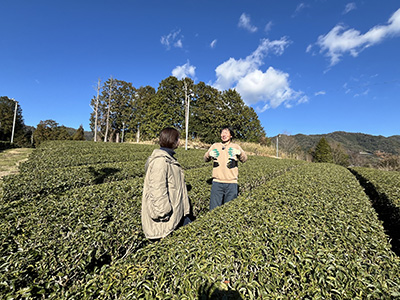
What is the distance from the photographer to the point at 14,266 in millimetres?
1752

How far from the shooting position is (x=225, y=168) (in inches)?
142

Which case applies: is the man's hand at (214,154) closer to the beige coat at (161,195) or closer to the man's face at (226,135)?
the man's face at (226,135)

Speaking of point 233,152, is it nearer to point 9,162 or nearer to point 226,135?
point 226,135

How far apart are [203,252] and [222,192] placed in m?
2.08

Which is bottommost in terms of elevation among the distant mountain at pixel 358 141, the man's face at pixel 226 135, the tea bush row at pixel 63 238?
the tea bush row at pixel 63 238

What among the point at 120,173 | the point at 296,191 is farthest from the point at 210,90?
the point at 296,191

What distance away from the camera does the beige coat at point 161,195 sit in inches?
81.3

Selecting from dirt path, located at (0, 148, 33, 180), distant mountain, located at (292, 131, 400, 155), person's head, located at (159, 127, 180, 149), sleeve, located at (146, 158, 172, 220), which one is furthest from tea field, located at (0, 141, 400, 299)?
distant mountain, located at (292, 131, 400, 155)

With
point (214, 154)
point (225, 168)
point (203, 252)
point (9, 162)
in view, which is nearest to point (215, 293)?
point (203, 252)

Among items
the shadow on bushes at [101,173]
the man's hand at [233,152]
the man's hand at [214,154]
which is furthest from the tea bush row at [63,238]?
the shadow on bushes at [101,173]

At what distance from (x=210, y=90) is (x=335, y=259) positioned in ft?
115

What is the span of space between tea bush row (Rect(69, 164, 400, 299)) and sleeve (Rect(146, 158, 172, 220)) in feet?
1.07

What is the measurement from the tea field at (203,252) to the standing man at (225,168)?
359mm

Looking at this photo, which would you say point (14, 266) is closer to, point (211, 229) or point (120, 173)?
point (211, 229)
